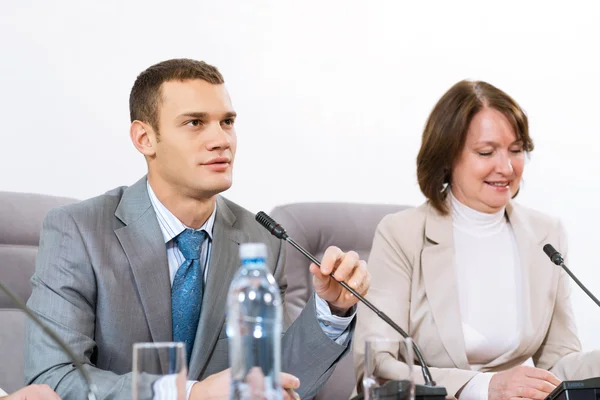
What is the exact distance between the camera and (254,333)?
1.07m

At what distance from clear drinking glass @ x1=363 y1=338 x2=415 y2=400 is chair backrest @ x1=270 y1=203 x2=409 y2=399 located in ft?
3.73

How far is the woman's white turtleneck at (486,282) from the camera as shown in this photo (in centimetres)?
203

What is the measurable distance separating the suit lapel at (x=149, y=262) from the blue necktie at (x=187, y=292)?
0.10 ft

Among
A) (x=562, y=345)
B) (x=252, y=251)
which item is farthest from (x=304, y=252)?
(x=562, y=345)

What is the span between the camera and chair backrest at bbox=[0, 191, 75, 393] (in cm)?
190

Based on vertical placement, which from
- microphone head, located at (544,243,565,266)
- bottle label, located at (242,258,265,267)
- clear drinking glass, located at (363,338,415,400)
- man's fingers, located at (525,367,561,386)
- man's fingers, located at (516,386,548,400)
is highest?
bottle label, located at (242,258,265,267)

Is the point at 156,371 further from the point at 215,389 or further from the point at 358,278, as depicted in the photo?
the point at 358,278

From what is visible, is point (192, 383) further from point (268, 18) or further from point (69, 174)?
point (268, 18)

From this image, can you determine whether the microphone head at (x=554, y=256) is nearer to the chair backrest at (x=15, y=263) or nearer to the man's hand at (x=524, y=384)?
the man's hand at (x=524, y=384)

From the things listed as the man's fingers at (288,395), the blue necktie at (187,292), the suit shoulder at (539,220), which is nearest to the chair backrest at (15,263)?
the blue necktie at (187,292)

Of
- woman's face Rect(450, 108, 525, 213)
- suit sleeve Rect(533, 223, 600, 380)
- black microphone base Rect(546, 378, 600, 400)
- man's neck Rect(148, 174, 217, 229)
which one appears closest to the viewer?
black microphone base Rect(546, 378, 600, 400)

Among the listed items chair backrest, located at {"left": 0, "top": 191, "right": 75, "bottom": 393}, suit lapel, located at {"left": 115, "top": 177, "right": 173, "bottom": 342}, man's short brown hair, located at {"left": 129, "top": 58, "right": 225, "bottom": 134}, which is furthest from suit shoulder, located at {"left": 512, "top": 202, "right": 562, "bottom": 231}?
chair backrest, located at {"left": 0, "top": 191, "right": 75, "bottom": 393}

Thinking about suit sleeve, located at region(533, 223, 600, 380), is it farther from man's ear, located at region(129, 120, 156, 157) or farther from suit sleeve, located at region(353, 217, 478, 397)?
man's ear, located at region(129, 120, 156, 157)

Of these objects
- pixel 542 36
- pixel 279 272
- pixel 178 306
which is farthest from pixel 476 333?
pixel 542 36
